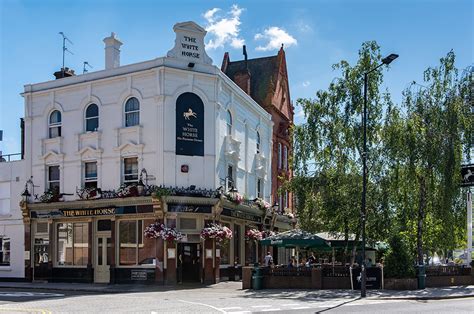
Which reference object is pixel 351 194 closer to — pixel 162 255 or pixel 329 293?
pixel 329 293

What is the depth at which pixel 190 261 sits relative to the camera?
Answer: 97.3 feet

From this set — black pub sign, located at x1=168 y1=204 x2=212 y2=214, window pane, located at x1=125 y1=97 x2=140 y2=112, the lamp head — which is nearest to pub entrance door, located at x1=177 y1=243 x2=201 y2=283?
black pub sign, located at x1=168 y1=204 x2=212 y2=214

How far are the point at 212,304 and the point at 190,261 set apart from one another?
32.9 ft

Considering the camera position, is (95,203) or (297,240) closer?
(297,240)

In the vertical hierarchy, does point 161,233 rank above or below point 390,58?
below

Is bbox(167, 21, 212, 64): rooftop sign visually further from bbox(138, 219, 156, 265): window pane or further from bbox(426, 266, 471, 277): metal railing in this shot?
bbox(426, 266, 471, 277): metal railing

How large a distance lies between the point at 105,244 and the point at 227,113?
32.3 feet

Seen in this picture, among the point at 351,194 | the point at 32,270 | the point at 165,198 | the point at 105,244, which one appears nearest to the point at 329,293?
the point at 351,194

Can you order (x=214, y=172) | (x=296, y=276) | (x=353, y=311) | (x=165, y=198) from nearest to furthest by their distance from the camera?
(x=353, y=311) < (x=296, y=276) < (x=165, y=198) < (x=214, y=172)

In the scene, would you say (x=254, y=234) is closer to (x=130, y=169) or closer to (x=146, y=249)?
(x=146, y=249)

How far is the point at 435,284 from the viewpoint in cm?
2722

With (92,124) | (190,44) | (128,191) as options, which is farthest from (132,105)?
(128,191)

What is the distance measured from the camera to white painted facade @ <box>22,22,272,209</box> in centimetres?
2958

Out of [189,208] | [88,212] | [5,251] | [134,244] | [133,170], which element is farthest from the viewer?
[5,251]
